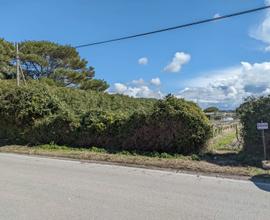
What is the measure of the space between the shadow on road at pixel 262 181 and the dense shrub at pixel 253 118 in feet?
7.00

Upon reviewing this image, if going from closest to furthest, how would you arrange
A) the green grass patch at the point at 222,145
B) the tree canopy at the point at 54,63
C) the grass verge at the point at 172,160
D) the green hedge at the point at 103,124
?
the grass verge at the point at 172,160 < the green hedge at the point at 103,124 < the green grass patch at the point at 222,145 < the tree canopy at the point at 54,63

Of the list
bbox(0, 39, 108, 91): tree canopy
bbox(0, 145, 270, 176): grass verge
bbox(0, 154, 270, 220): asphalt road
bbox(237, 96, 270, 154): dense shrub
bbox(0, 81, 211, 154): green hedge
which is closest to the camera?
bbox(0, 154, 270, 220): asphalt road

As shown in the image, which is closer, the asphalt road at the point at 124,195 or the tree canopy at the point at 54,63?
the asphalt road at the point at 124,195

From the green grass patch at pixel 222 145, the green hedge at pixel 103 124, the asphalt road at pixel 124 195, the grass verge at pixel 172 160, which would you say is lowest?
the asphalt road at pixel 124 195

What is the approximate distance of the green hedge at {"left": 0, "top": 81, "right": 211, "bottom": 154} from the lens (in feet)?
36.3

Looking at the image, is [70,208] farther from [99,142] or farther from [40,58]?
[40,58]

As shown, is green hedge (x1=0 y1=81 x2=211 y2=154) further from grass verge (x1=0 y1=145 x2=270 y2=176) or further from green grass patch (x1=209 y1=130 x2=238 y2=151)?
green grass patch (x1=209 y1=130 x2=238 y2=151)

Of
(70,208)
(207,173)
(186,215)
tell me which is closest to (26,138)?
(207,173)

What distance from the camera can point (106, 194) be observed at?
21.4ft

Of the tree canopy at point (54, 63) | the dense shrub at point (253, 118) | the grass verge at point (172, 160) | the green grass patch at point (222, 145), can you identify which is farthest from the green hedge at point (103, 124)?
the tree canopy at point (54, 63)

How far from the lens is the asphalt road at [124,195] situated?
526 cm

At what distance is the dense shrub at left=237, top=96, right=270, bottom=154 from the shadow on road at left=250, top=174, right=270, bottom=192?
213 cm

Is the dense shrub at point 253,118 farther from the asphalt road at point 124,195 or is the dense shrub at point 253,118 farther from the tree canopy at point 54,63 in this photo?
the tree canopy at point 54,63

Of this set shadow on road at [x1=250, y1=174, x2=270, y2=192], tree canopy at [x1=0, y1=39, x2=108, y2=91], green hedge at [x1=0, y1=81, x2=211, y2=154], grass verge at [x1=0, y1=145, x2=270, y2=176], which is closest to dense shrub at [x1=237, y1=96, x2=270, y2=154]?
grass verge at [x1=0, y1=145, x2=270, y2=176]
